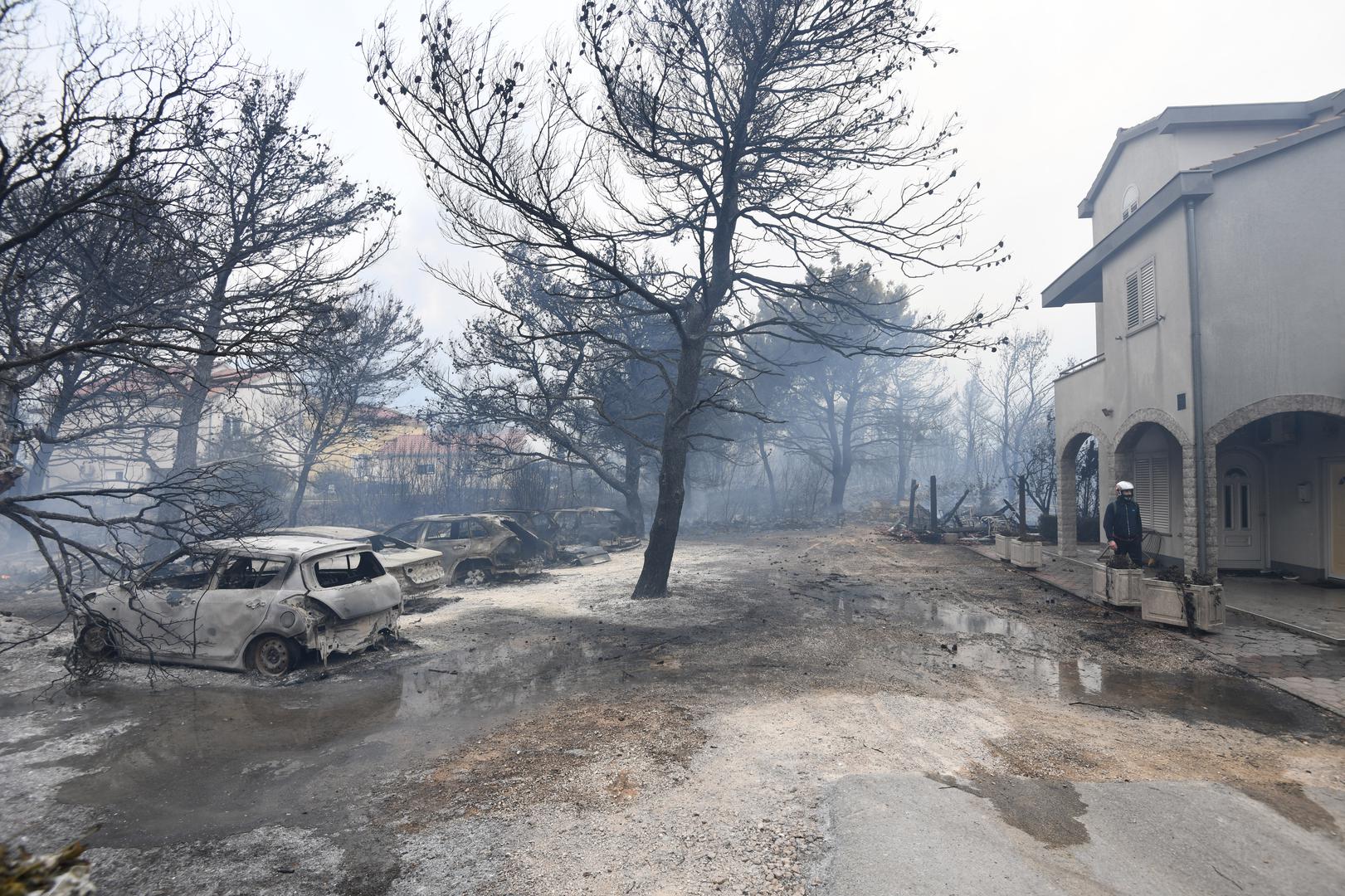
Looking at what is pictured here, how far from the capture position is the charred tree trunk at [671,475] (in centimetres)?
1218

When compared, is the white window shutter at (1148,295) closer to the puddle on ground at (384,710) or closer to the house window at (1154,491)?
the house window at (1154,491)

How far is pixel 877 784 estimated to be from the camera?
4.43 m

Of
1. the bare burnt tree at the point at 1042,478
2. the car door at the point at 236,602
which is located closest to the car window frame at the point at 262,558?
the car door at the point at 236,602

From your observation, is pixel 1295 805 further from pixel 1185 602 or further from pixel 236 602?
pixel 236 602

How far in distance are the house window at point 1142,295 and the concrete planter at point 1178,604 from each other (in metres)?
5.63

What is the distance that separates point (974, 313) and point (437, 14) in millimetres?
8281

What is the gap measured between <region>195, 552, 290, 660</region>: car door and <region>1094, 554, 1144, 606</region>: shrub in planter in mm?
11058

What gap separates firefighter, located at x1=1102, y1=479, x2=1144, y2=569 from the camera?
1070cm

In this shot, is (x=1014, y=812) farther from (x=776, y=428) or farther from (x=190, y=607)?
(x=776, y=428)

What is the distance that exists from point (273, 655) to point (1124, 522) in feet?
38.5

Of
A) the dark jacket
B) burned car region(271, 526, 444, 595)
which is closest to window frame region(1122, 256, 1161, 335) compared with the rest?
the dark jacket

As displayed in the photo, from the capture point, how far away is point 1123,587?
33.4 ft

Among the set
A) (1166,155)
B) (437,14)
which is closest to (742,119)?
(437,14)

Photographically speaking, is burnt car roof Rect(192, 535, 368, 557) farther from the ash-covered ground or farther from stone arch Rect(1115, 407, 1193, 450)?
stone arch Rect(1115, 407, 1193, 450)
